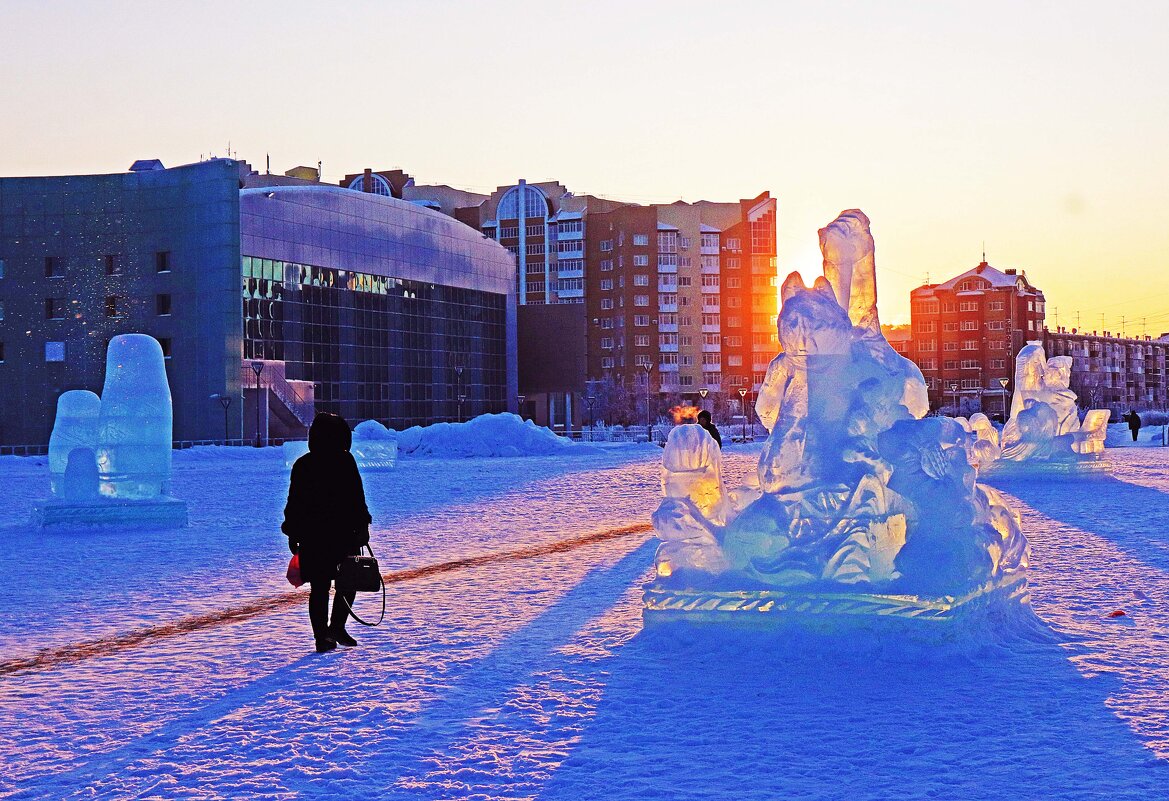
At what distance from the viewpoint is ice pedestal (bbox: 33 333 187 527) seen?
18.1m

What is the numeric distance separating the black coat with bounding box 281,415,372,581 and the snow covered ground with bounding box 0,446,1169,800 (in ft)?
2.13

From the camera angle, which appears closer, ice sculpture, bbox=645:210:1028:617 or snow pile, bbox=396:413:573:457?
ice sculpture, bbox=645:210:1028:617

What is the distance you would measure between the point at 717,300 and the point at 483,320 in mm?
31195

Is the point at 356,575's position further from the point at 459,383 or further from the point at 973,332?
the point at 973,332

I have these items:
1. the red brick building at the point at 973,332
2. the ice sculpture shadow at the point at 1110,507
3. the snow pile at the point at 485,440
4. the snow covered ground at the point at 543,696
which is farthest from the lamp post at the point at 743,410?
the snow covered ground at the point at 543,696

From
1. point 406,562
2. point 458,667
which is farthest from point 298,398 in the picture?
point 458,667

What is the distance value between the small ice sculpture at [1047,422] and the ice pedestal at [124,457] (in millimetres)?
18429

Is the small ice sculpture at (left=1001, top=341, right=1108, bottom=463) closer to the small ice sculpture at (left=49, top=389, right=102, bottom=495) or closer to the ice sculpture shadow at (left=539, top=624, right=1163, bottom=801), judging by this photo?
the small ice sculpture at (left=49, top=389, right=102, bottom=495)

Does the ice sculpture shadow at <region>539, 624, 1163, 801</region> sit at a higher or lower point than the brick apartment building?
lower

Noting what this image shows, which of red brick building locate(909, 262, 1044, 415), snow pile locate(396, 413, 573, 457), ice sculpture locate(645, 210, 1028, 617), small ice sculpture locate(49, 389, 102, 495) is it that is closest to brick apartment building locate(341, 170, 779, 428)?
red brick building locate(909, 262, 1044, 415)

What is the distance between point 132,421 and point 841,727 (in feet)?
46.5

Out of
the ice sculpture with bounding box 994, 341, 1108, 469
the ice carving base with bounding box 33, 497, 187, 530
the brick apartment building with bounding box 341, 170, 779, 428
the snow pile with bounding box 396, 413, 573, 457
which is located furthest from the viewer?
the brick apartment building with bounding box 341, 170, 779, 428

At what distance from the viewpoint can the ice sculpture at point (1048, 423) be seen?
27.5 m

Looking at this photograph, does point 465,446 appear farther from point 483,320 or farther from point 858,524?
point 483,320
